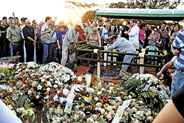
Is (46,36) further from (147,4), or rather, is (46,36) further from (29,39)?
(147,4)

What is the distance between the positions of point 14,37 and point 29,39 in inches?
13.8

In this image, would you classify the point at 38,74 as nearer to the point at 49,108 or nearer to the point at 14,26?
the point at 49,108

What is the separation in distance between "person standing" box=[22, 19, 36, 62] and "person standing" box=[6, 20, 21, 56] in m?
0.16

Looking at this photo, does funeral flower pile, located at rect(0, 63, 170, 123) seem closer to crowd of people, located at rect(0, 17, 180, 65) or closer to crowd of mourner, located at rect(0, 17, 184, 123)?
crowd of mourner, located at rect(0, 17, 184, 123)

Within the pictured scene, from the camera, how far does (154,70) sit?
7.85m

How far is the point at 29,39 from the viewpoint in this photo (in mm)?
10805

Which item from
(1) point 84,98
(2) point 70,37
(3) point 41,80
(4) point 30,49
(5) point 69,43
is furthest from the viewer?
(4) point 30,49

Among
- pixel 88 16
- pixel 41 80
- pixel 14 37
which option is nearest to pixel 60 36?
pixel 14 37

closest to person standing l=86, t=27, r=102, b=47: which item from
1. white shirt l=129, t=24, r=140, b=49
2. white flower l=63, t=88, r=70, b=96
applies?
white shirt l=129, t=24, r=140, b=49

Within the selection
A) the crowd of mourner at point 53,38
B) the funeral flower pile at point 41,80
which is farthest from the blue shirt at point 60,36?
the funeral flower pile at point 41,80

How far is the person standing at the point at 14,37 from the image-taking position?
10703 millimetres

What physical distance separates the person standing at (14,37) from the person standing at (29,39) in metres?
0.16

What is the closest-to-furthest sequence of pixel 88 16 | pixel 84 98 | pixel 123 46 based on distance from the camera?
pixel 84 98 < pixel 123 46 < pixel 88 16

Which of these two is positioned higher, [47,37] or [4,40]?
[47,37]
